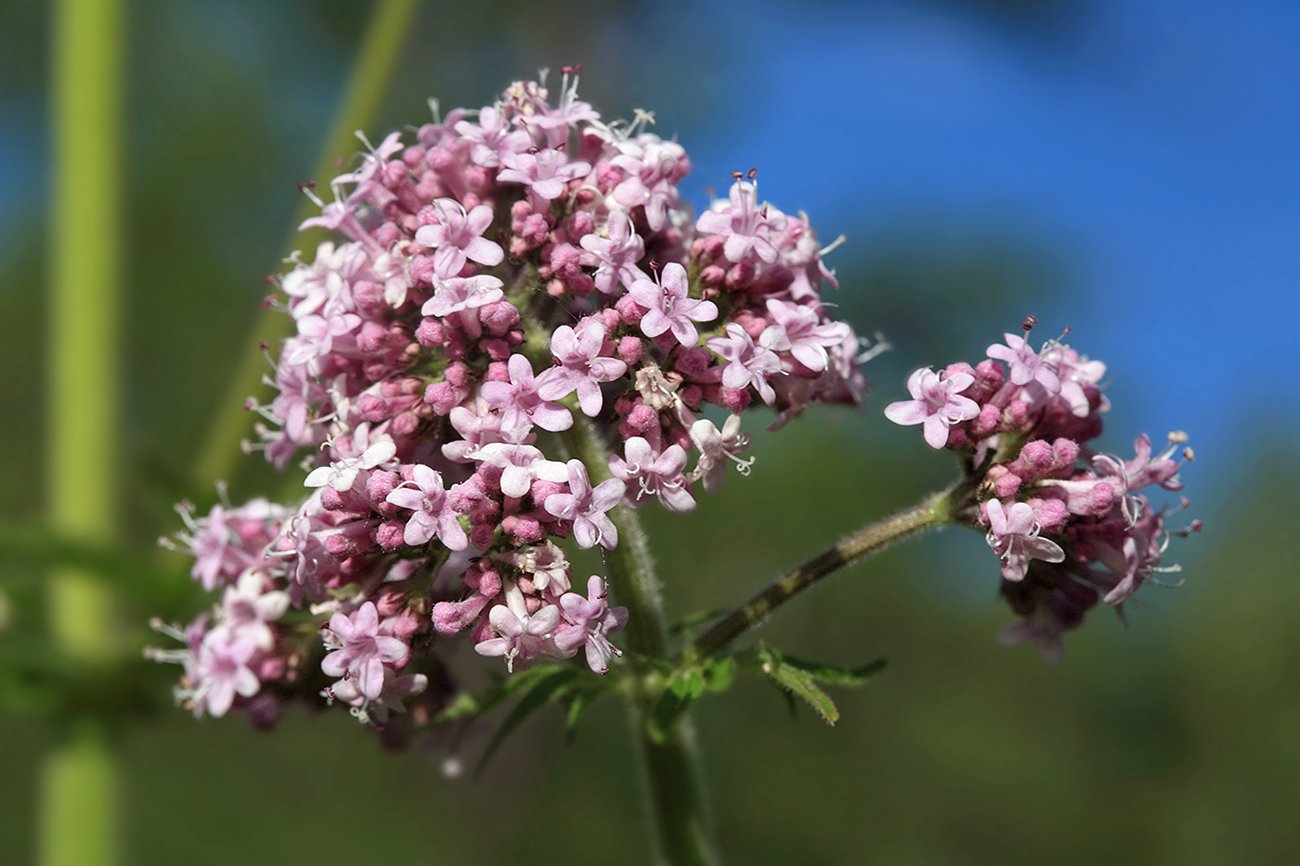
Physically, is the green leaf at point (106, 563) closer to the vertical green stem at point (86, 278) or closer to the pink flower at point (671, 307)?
the vertical green stem at point (86, 278)

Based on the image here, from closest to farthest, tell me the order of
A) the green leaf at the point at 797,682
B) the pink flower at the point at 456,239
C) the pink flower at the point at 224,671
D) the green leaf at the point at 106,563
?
1. the green leaf at the point at 797,682
2. the pink flower at the point at 456,239
3. the pink flower at the point at 224,671
4. the green leaf at the point at 106,563

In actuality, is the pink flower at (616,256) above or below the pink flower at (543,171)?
below

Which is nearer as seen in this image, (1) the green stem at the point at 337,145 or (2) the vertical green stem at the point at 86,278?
(1) the green stem at the point at 337,145

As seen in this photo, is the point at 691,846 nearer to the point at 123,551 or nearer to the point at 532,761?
the point at 123,551

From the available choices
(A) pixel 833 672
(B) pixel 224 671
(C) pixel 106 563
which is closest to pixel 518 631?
(A) pixel 833 672

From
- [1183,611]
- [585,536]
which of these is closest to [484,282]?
A: [585,536]

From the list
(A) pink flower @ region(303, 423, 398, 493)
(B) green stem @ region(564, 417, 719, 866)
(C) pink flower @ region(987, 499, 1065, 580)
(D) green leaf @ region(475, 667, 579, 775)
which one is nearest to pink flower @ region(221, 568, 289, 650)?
(A) pink flower @ region(303, 423, 398, 493)

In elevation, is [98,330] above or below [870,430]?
below

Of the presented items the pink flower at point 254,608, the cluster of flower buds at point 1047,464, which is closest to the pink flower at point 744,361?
the cluster of flower buds at point 1047,464
